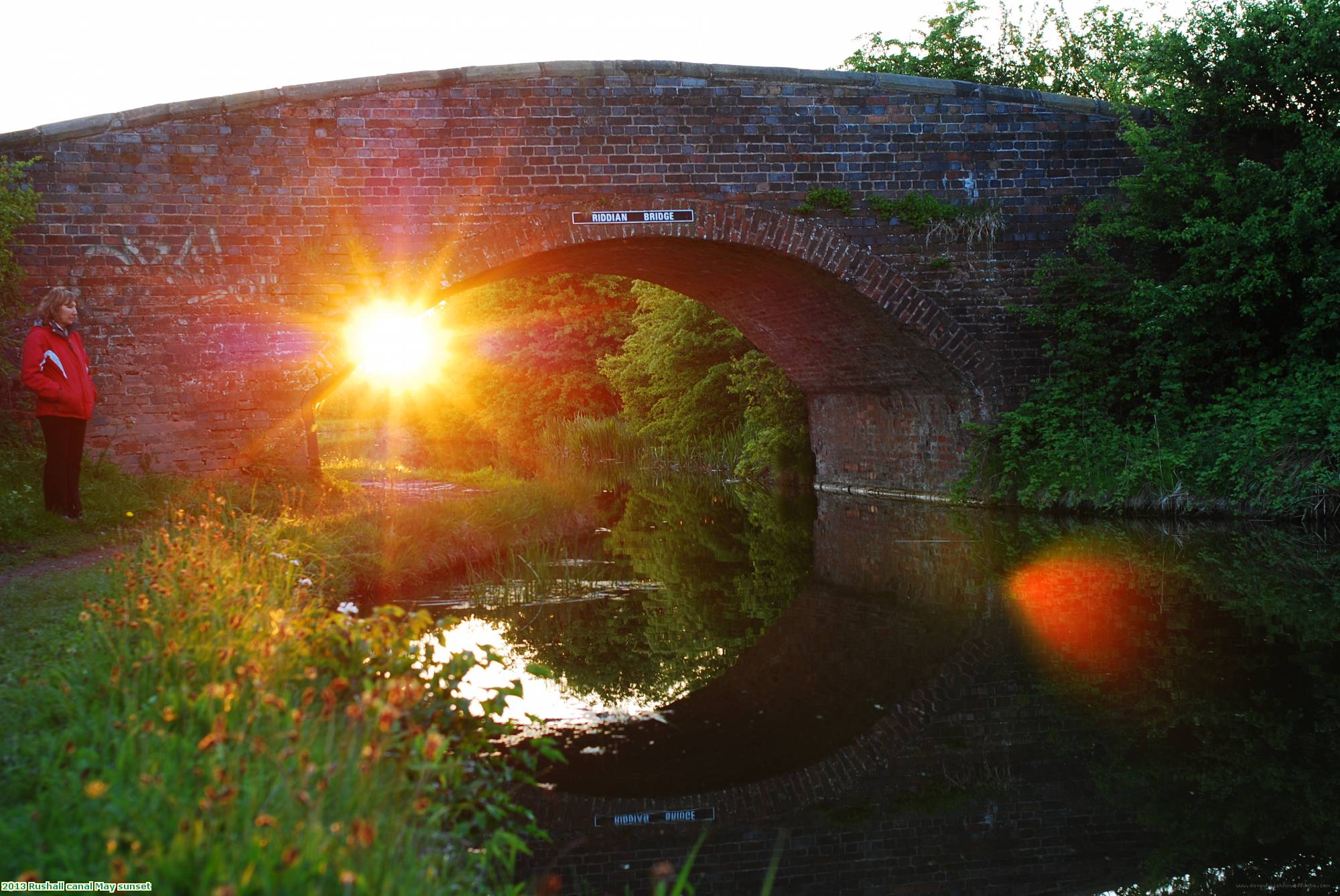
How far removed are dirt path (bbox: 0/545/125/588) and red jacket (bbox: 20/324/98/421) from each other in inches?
37.5

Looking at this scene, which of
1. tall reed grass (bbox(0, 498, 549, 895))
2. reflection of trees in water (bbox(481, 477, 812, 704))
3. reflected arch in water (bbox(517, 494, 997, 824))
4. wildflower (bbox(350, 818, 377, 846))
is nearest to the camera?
wildflower (bbox(350, 818, 377, 846))

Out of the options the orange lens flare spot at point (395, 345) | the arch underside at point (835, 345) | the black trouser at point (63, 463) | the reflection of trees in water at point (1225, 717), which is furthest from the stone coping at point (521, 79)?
the reflection of trees in water at point (1225, 717)

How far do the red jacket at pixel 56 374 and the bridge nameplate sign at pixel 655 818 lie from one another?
537 centimetres

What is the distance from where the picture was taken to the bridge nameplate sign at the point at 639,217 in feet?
37.4

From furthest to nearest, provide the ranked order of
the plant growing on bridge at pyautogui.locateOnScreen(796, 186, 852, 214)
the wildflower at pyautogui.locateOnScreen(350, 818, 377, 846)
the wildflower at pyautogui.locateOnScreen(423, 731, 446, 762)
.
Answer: the plant growing on bridge at pyautogui.locateOnScreen(796, 186, 852, 214)
the wildflower at pyautogui.locateOnScreen(423, 731, 446, 762)
the wildflower at pyautogui.locateOnScreen(350, 818, 377, 846)

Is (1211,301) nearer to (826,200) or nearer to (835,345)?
(826,200)

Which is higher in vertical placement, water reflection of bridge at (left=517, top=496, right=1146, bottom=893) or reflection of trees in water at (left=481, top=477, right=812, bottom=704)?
reflection of trees in water at (left=481, top=477, right=812, bottom=704)

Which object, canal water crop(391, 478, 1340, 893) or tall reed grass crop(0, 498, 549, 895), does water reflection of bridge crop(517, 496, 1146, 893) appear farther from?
tall reed grass crop(0, 498, 549, 895)

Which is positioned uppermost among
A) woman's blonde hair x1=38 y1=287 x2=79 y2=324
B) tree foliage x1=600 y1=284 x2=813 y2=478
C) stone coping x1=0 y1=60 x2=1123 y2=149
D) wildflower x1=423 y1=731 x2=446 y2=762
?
stone coping x1=0 y1=60 x2=1123 y2=149

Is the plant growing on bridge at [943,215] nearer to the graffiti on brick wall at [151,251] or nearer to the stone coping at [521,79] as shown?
the stone coping at [521,79]

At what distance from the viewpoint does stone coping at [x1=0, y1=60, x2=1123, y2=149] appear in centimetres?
1038

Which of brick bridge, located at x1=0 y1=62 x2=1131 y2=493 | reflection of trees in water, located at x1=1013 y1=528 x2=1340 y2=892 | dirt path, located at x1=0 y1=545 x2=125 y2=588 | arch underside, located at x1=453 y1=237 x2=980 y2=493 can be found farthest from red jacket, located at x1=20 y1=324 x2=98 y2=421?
reflection of trees in water, located at x1=1013 y1=528 x2=1340 y2=892

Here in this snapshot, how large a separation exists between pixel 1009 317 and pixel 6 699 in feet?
34.0

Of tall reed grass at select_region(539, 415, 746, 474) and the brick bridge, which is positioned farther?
tall reed grass at select_region(539, 415, 746, 474)
